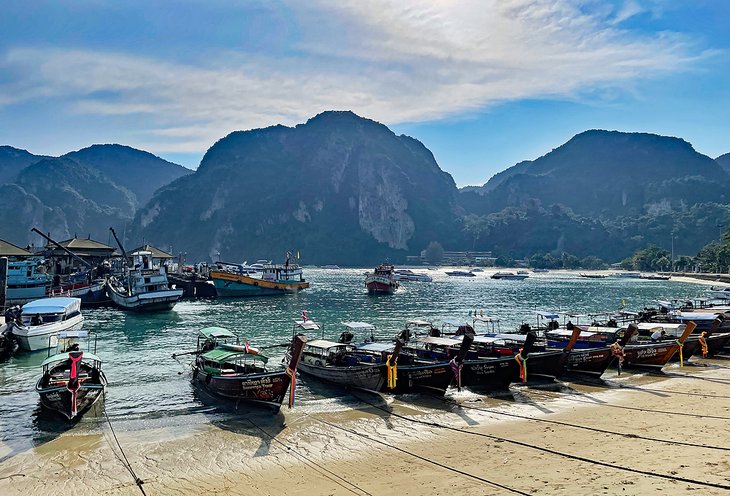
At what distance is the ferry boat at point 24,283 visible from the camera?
70125 millimetres

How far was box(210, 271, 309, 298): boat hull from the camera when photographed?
317 feet

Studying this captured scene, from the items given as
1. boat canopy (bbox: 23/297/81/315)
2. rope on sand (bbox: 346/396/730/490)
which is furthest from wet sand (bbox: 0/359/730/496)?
boat canopy (bbox: 23/297/81/315)

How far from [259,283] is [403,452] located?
85.8m

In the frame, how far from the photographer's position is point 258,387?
23.7m

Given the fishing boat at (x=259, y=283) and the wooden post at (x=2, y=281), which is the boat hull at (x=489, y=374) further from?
the fishing boat at (x=259, y=283)

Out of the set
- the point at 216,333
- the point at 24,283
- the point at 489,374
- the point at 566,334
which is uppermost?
the point at 24,283

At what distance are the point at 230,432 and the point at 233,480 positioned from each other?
5.13 m

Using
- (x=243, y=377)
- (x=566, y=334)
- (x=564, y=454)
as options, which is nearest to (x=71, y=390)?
(x=243, y=377)

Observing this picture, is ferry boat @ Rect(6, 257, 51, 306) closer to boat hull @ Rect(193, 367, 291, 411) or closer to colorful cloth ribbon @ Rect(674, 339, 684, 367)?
boat hull @ Rect(193, 367, 291, 411)

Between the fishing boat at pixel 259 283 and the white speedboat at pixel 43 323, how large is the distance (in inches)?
1939

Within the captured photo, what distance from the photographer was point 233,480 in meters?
16.3

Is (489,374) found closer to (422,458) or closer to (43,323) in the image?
(422,458)

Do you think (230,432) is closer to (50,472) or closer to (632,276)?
(50,472)

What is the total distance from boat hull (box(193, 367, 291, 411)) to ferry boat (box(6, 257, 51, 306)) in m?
58.9
